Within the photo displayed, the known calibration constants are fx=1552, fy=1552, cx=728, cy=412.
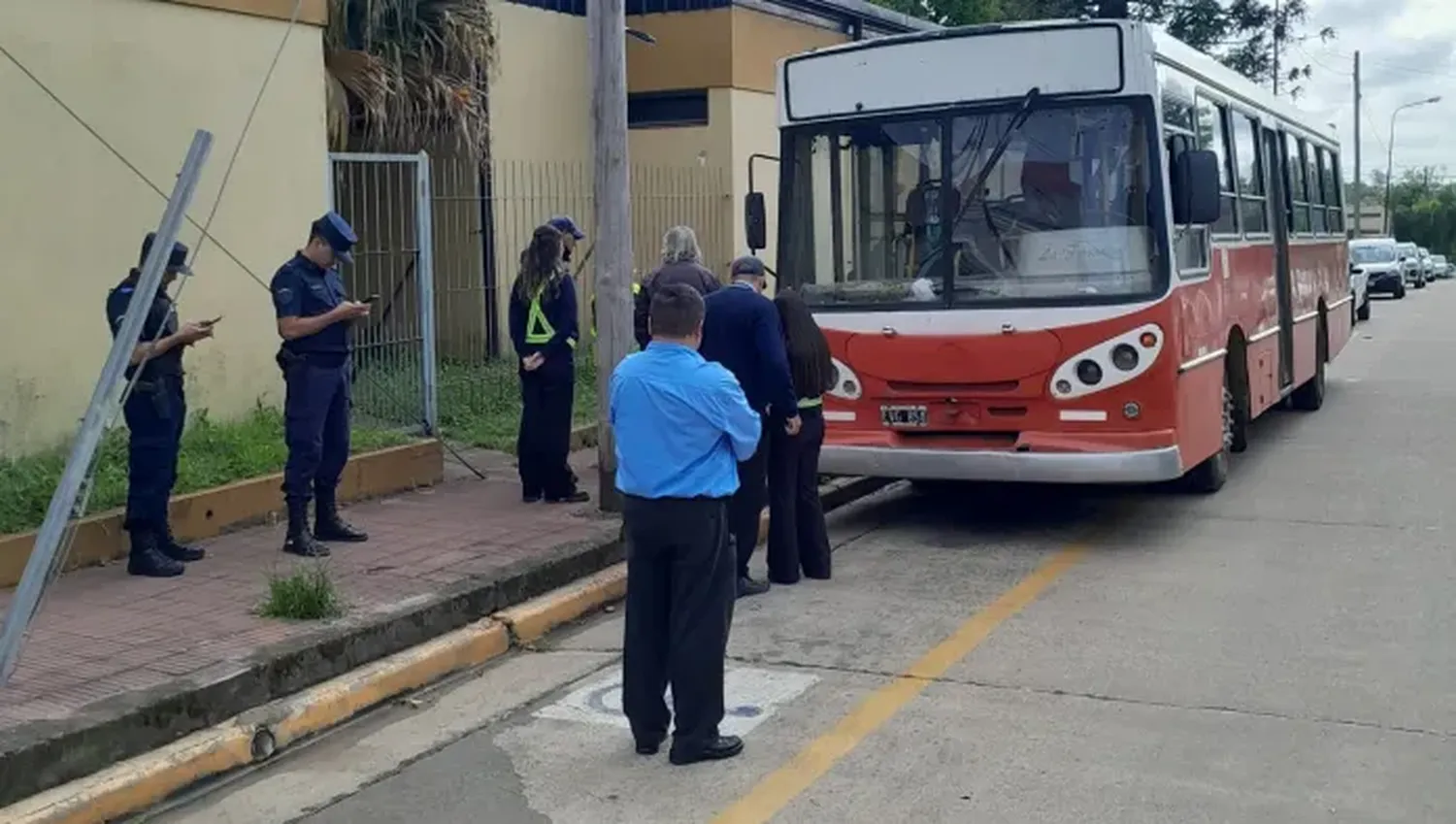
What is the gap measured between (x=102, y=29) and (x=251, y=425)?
2.58 metres

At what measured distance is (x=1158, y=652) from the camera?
22.6 ft

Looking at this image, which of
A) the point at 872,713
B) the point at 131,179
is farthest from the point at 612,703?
the point at 131,179

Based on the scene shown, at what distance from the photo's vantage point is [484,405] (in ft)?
42.8

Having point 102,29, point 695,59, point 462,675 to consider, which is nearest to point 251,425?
point 102,29

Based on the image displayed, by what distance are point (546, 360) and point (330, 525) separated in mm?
1864

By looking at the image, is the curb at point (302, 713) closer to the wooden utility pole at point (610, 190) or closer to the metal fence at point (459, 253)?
the wooden utility pole at point (610, 190)

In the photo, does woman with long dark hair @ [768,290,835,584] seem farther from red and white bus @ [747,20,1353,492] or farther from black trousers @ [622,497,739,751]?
black trousers @ [622,497,739,751]

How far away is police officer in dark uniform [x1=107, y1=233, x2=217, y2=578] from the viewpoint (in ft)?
25.2

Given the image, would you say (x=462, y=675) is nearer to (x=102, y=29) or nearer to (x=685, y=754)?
(x=685, y=754)

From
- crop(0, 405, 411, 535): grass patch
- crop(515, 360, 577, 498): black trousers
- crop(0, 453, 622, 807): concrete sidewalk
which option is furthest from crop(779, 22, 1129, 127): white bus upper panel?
crop(0, 405, 411, 535): grass patch

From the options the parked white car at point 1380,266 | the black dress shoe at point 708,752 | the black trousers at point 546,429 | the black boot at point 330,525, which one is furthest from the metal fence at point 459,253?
the parked white car at point 1380,266

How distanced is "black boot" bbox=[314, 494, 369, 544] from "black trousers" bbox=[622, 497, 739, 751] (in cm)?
348

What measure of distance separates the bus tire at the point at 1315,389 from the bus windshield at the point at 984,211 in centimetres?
775

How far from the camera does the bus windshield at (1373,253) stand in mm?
44250
